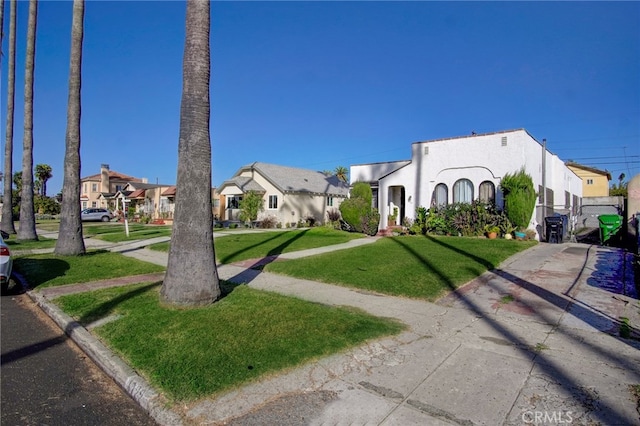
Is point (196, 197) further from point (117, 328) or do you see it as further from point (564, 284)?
point (564, 284)

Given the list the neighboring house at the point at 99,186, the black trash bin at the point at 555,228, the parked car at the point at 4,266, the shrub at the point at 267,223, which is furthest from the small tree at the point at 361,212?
the neighboring house at the point at 99,186

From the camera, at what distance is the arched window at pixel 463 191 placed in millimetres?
18266

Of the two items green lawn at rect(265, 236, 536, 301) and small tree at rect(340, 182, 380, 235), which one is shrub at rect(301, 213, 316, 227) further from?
green lawn at rect(265, 236, 536, 301)

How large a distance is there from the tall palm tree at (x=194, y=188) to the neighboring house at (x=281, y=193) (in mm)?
23545

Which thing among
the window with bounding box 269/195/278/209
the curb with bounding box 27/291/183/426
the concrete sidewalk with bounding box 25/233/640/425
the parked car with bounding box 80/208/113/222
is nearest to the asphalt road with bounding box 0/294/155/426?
the curb with bounding box 27/291/183/426

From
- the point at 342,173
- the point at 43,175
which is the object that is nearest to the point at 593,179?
the point at 342,173

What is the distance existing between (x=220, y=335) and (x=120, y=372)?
1183 mm

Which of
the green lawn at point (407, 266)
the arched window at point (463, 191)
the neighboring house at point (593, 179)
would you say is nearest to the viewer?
the green lawn at point (407, 266)

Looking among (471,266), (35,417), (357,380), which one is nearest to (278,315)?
(357,380)

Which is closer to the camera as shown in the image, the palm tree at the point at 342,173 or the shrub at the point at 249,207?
the shrub at the point at 249,207

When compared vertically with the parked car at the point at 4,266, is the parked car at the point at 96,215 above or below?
above

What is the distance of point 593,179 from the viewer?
4691 centimetres

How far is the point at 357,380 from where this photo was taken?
151 inches

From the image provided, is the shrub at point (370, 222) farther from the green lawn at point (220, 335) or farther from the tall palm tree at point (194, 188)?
the tall palm tree at point (194, 188)
